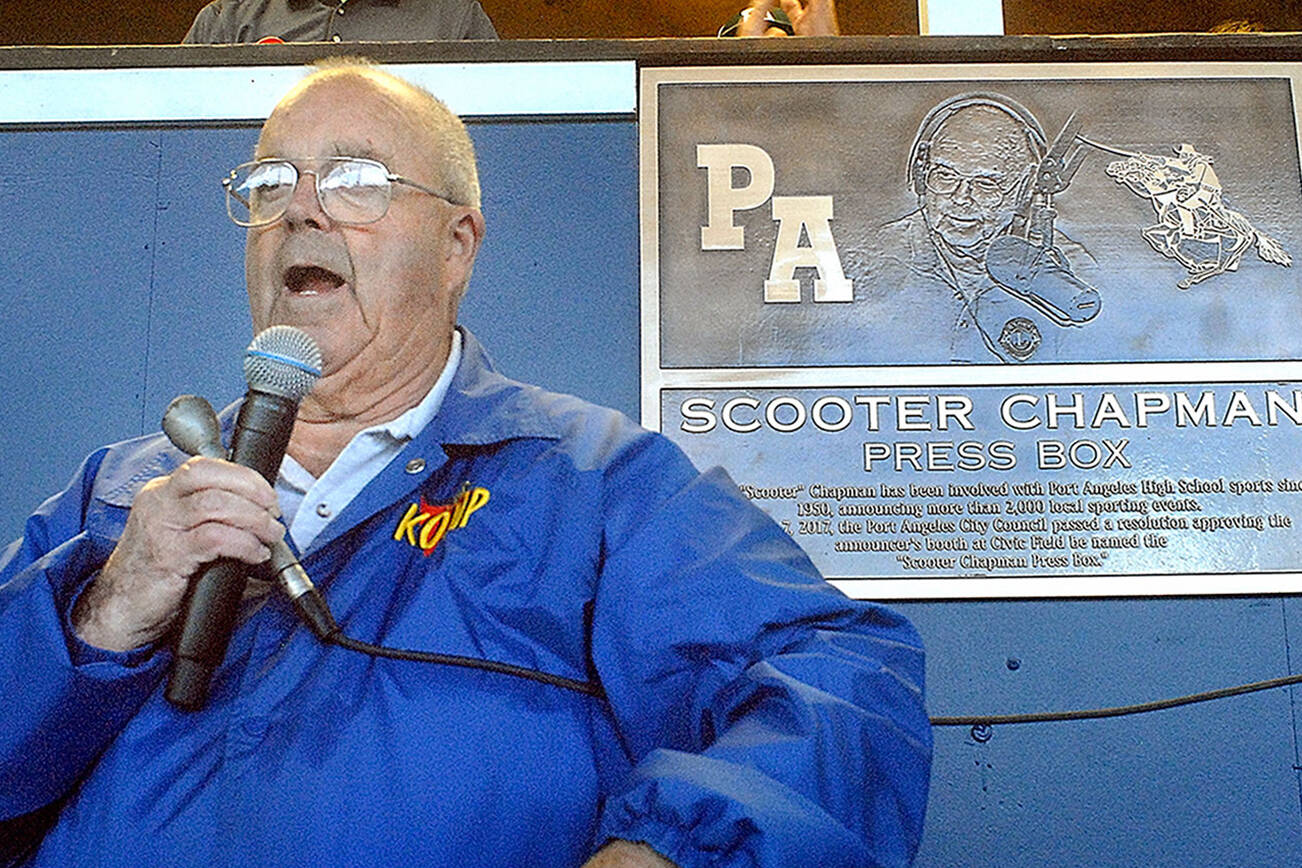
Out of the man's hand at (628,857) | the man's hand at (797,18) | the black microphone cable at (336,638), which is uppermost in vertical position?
the man's hand at (797,18)

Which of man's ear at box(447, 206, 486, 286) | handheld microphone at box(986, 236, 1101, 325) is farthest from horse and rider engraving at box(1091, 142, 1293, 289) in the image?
man's ear at box(447, 206, 486, 286)

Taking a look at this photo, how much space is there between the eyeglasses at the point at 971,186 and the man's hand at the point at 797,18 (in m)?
1.17

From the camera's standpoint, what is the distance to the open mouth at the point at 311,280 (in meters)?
1.86

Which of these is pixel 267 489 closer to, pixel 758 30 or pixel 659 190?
pixel 659 190

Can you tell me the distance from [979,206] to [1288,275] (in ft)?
1.82

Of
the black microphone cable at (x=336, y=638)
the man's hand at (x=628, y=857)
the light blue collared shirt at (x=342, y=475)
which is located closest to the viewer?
the man's hand at (x=628, y=857)

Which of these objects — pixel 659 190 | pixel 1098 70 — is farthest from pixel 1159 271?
pixel 659 190

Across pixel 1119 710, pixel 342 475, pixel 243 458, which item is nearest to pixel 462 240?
pixel 342 475

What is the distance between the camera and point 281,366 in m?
1.42

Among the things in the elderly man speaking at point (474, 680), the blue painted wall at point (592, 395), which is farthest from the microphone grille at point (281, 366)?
the blue painted wall at point (592, 395)

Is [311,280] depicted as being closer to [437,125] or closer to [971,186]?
[437,125]

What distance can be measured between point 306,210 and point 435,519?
1.65 ft

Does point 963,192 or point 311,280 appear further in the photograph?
point 963,192

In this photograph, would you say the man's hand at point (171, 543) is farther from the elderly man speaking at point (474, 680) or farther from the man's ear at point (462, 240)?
the man's ear at point (462, 240)
